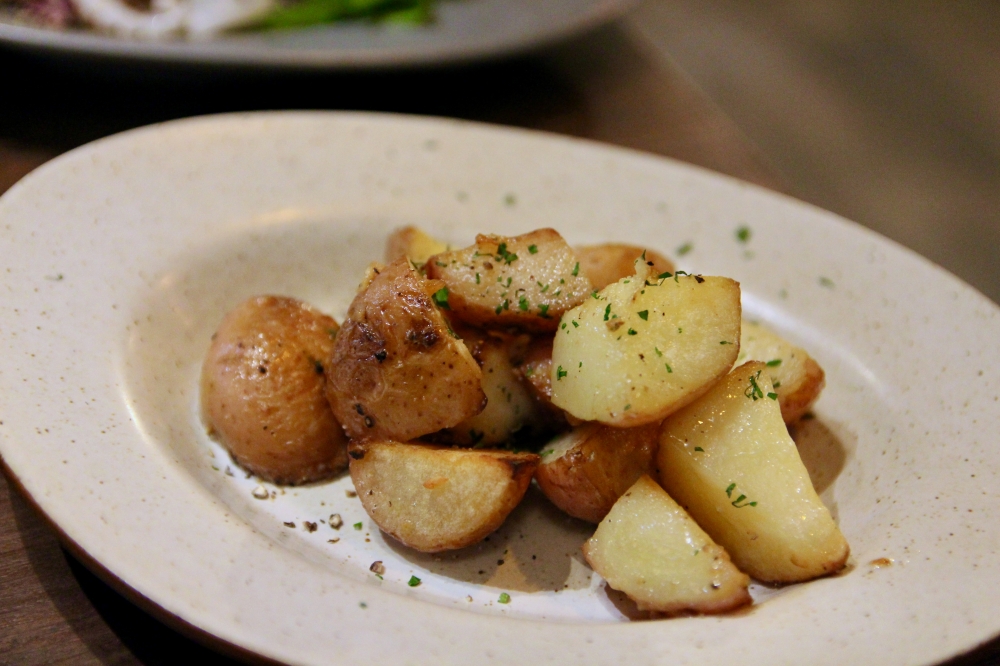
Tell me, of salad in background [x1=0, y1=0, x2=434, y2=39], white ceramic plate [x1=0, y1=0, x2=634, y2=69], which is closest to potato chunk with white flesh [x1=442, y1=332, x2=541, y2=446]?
white ceramic plate [x1=0, y1=0, x2=634, y2=69]

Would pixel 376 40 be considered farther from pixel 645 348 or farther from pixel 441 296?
pixel 645 348

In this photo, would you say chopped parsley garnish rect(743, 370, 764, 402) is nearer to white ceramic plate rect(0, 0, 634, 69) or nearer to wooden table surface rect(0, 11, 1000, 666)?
wooden table surface rect(0, 11, 1000, 666)

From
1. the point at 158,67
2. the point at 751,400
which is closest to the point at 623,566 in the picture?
the point at 751,400

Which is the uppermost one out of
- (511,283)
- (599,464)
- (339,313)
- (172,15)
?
(511,283)

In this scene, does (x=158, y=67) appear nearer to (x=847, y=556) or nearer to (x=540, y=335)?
(x=540, y=335)

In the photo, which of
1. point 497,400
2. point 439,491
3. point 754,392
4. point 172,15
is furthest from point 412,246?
point 172,15

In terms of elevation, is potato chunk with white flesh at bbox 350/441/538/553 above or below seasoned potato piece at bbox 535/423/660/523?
below

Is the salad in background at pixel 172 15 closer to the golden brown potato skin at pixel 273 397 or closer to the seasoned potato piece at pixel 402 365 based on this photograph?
the golden brown potato skin at pixel 273 397
